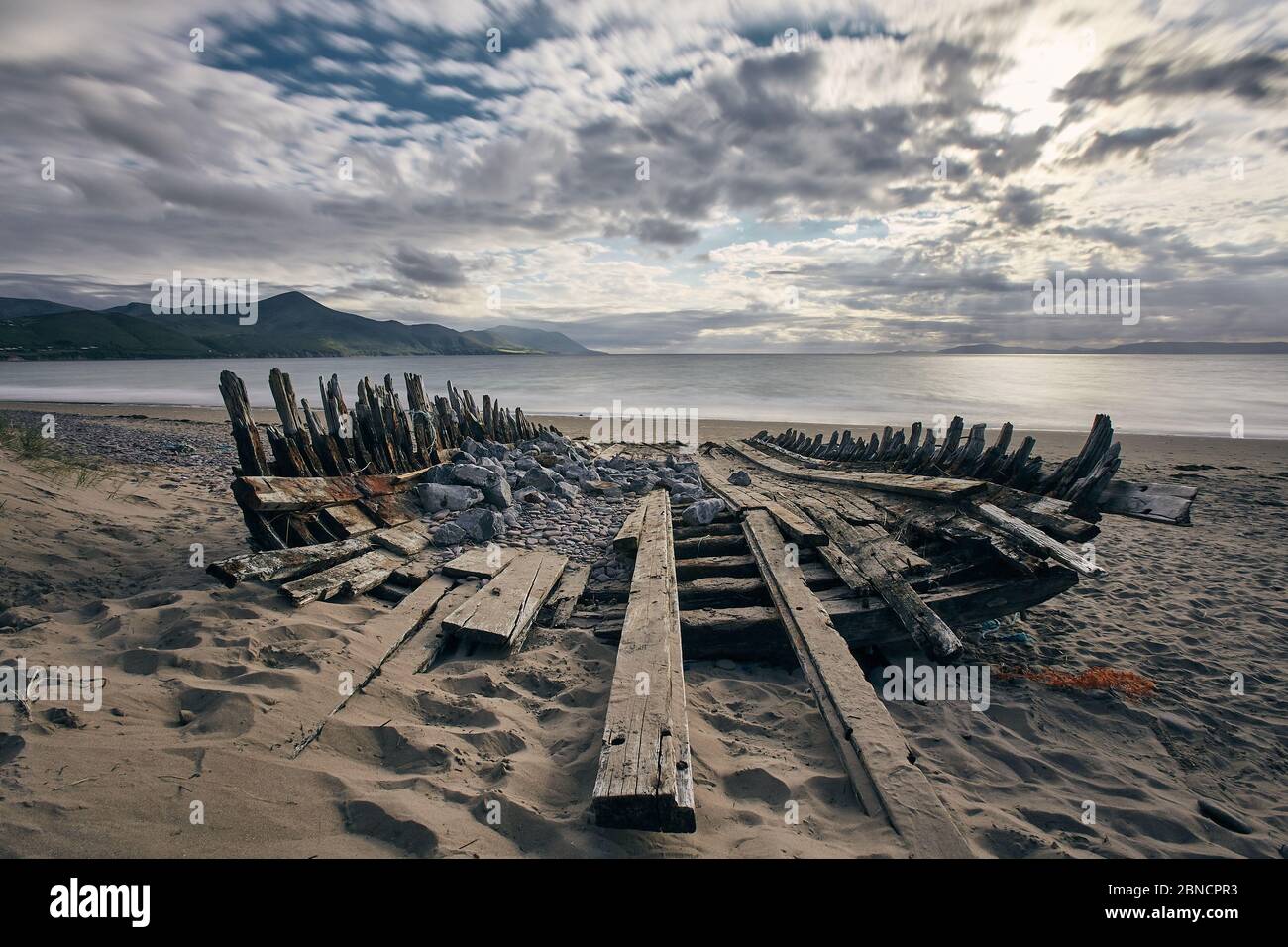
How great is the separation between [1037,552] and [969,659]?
1096mm

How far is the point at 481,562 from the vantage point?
5750 mm

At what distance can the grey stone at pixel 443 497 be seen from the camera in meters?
7.47

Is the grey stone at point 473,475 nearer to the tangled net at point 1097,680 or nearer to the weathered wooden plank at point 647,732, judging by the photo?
the weathered wooden plank at point 647,732

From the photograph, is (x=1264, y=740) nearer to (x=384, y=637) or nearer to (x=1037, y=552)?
(x=1037, y=552)

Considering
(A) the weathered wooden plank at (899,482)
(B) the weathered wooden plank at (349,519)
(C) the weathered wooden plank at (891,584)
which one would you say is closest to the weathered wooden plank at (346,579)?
(B) the weathered wooden plank at (349,519)

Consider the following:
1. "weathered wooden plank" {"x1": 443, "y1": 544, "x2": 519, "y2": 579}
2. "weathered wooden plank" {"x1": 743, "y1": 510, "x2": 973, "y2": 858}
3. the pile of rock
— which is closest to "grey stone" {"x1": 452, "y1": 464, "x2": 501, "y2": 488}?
the pile of rock

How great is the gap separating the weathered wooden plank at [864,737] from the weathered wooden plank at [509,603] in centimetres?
213

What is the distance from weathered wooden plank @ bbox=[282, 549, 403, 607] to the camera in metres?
4.41

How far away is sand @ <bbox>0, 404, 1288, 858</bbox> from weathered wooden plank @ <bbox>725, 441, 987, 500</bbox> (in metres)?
1.64

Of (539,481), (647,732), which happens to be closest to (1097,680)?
(647,732)

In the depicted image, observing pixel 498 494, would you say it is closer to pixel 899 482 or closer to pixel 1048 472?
pixel 899 482

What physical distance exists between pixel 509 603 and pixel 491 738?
1.72 m

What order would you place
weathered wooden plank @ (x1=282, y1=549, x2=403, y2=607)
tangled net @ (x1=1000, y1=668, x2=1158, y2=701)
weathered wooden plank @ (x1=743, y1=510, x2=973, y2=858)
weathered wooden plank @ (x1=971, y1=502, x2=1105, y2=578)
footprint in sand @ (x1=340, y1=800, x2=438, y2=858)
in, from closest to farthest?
1. footprint in sand @ (x1=340, y1=800, x2=438, y2=858)
2. weathered wooden plank @ (x1=743, y1=510, x2=973, y2=858)
3. tangled net @ (x1=1000, y1=668, x2=1158, y2=701)
4. weathered wooden plank @ (x1=282, y1=549, x2=403, y2=607)
5. weathered wooden plank @ (x1=971, y1=502, x2=1105, y2=578)

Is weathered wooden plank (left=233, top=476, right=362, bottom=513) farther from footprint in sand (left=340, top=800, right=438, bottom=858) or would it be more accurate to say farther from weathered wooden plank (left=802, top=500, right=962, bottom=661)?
weathered wooden plank (left=802, top=500, right=962, bottom=661)
